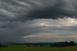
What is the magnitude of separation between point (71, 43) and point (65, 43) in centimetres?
775

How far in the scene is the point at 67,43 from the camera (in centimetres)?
16075

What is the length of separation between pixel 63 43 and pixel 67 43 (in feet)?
17.0

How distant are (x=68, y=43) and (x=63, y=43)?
648cm

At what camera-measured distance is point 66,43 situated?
526ft

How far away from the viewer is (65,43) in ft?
527

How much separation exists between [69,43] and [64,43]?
649cm

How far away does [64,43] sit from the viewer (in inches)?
6329

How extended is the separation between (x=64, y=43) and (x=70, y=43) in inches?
306

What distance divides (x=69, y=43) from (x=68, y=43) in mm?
1272

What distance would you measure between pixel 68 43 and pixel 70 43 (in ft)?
8.36

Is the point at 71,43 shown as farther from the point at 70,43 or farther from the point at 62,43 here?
the point at 62,43

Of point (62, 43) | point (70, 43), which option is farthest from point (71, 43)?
point (62, 43)

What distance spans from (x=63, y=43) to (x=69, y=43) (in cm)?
774

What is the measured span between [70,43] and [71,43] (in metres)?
1.26
